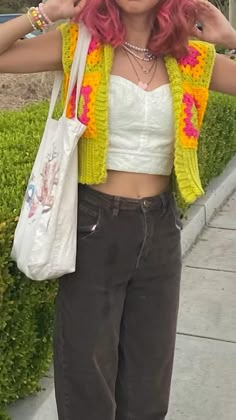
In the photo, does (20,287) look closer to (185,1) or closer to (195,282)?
(185,1)

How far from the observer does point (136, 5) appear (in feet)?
7.20

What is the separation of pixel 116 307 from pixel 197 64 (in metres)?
0.81

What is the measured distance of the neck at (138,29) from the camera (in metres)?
2.30

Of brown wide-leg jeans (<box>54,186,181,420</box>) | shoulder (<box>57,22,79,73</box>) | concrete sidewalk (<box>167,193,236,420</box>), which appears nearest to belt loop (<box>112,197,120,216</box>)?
brown wide-leg jeans (<box>54,186,181,420</box>)


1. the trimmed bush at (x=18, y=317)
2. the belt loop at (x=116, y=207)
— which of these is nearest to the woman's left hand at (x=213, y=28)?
the belt loop at (x=116, y=207)

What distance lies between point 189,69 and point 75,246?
0.66 meters

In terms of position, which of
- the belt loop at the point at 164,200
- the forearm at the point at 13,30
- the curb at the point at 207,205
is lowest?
the curb at the point at 207,205

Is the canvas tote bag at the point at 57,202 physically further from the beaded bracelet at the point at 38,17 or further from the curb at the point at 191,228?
the curb at the point at 191,228

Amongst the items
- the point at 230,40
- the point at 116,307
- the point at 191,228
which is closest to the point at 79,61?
the point at 230,40

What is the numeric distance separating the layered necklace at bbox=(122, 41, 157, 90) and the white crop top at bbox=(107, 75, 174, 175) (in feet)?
0.12

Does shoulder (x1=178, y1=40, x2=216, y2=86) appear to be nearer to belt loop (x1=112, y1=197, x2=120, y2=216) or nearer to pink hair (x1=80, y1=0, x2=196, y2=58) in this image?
pink hair (x1=80, y1=0, x2=196, y2=58)

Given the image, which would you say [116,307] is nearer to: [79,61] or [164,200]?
[164,200]

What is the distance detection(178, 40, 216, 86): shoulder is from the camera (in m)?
2.37

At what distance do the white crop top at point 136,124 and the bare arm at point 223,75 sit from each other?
0.21 m
